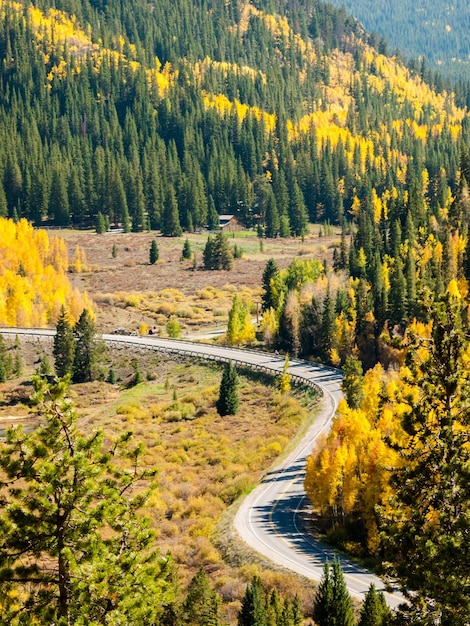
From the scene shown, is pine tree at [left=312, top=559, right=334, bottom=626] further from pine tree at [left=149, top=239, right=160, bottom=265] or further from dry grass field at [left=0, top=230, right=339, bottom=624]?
pine tree at [left=149, top=239, right=160, bottom=265]

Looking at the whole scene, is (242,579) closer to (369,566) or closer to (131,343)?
(369,566)

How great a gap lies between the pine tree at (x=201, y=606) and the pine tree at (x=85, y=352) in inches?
2838

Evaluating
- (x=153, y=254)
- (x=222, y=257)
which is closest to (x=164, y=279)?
(x=153, y=254)

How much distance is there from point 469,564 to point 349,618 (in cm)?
2066

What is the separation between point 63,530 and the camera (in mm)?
18469

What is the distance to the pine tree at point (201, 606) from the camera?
36.6 m

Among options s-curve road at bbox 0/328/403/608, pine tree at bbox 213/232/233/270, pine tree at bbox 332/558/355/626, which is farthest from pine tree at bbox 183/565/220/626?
pine tree at bbox 213/232/233/270

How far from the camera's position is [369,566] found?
50.3m

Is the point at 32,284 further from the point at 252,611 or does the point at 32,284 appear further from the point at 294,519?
the point at 252,611

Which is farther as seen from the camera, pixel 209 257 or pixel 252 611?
pixel 209 257

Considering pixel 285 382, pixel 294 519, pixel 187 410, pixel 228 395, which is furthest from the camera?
pixel 285 382

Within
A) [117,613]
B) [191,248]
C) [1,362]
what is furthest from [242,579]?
[191,248]

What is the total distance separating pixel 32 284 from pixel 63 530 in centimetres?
12500

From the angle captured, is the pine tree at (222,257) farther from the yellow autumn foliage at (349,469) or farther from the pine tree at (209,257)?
the yellow autumn foliage at (349,469)
